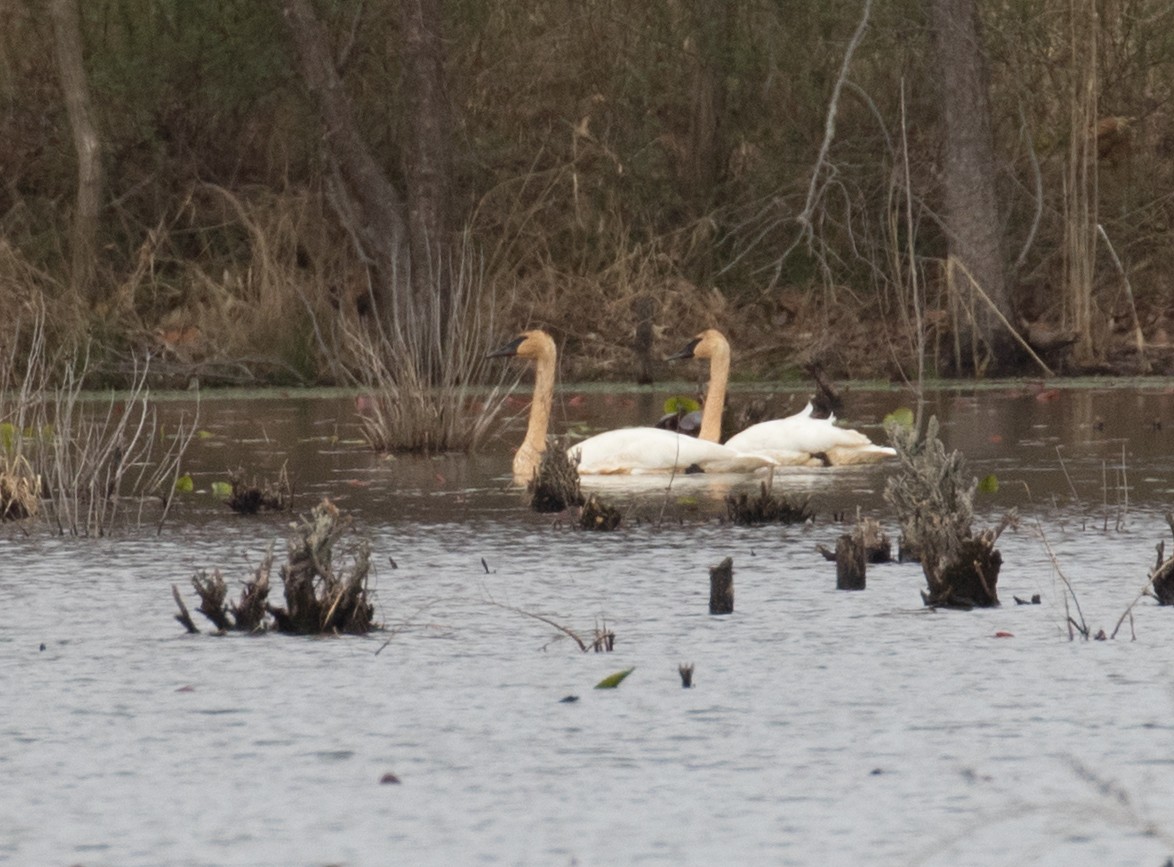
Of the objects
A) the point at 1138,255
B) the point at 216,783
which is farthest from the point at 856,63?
the point at 216,783

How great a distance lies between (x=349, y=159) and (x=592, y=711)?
17.1 meters

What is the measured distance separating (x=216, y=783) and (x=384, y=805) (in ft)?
1.52

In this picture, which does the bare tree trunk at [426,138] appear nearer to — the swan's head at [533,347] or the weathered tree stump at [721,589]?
the swan's head at [533,347]

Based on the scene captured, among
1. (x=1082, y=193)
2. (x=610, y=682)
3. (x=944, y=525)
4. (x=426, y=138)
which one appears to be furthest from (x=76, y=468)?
A: (x=1082, y=193)

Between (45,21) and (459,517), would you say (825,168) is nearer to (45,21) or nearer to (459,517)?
(45,21)

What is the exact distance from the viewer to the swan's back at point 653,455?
13.0 m

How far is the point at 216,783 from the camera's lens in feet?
18.5

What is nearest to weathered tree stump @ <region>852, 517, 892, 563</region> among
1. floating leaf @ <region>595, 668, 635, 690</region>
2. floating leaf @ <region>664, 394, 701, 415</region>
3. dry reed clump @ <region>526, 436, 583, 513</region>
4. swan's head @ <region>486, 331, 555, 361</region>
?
dry reed clump @ <region>526, 436, 583, 513</region>

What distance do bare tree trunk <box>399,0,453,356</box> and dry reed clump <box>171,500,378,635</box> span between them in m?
14.1

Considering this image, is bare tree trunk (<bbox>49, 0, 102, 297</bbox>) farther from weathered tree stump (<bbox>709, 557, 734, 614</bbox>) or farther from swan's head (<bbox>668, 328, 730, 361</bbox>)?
weathered tree stump (<bbox>709, 557, 734, 614</bbox>)

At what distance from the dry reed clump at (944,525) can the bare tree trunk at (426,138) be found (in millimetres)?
13143

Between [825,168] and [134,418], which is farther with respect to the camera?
[825,168]

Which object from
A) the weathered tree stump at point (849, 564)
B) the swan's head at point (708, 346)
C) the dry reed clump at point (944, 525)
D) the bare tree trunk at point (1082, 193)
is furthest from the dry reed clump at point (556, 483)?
the bare tree trunk at point (1082, 193)

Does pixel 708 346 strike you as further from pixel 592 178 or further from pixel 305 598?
pixel 592 178
